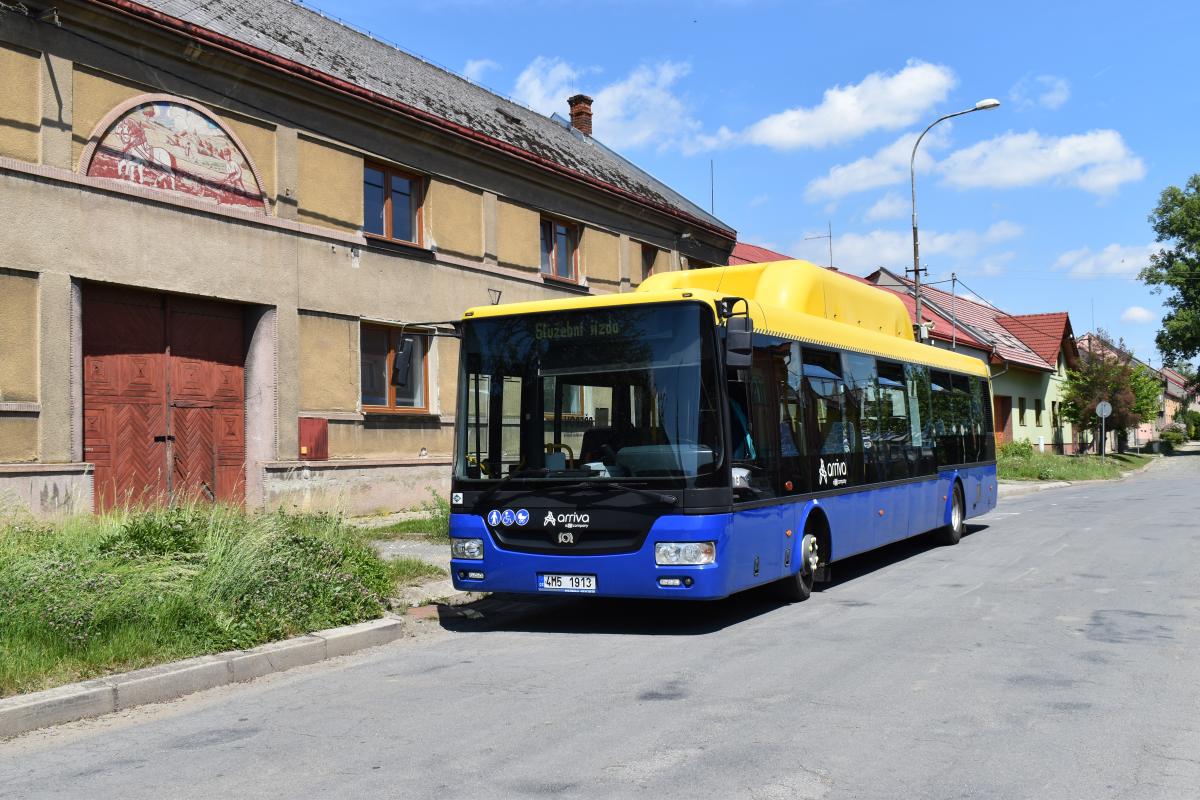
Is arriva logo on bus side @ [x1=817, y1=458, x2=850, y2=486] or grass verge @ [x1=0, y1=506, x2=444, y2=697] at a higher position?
arriva logo on bus side @ [x1=817, y1=458, x2=850, y2=486]

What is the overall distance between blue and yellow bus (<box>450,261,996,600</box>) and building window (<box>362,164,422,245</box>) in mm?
9173

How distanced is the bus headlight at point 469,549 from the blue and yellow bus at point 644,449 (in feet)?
0.04

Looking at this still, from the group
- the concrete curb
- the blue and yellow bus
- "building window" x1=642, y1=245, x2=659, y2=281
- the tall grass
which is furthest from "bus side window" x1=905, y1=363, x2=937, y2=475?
the tall grass

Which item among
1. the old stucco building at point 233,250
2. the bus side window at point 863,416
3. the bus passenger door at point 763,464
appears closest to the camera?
the bus passenger door at point 763,464

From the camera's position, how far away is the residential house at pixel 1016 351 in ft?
154

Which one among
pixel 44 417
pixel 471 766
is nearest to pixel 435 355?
pixel 44 417

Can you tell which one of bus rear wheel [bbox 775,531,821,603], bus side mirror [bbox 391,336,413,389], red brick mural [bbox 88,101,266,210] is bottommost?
bus rear wheel [bbox 775,531,821,603]

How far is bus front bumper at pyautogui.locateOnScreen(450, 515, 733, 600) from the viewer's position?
801 centimetres

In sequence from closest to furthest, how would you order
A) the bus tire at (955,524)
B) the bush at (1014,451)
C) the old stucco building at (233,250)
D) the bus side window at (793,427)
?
1. the bus side window at (793,427)
2. the old stucco building at (233,250)
3. the bus tire at (955,524)
4. the bush at (1014,451)

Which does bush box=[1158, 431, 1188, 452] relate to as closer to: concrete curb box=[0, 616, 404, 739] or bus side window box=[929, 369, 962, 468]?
bus side window box=[929, 369, 962, 468]

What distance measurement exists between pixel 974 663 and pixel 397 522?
35.0ft

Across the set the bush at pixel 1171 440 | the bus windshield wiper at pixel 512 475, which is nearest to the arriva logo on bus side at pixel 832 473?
the bus windshield wiper at pixel 512 475

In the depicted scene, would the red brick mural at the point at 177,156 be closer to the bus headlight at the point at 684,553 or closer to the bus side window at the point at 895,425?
the bus side window at the point at 895,425

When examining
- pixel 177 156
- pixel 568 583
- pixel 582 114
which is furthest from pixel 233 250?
pixel 582 114
